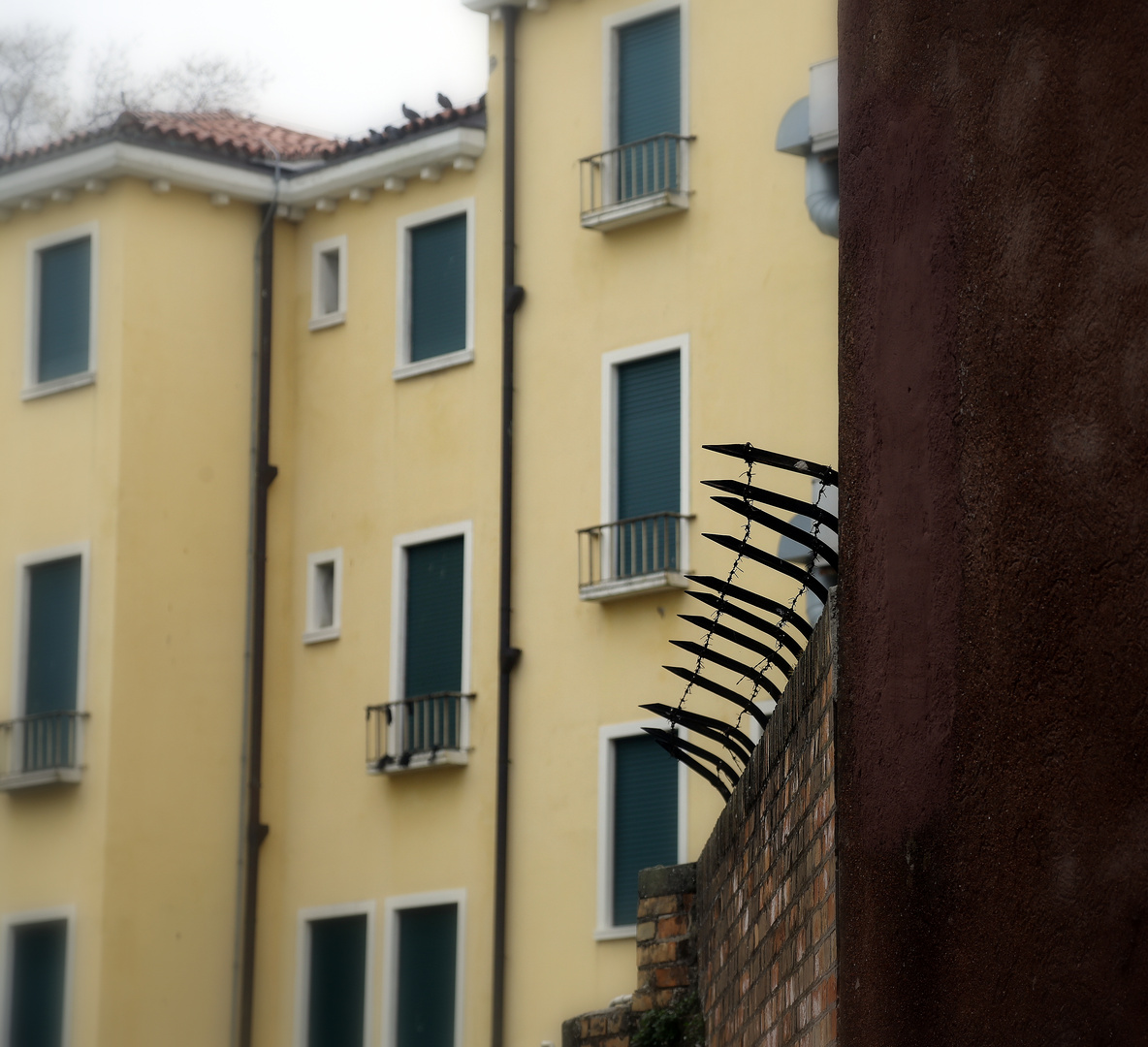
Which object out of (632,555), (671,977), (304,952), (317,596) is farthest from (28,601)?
(671,977)

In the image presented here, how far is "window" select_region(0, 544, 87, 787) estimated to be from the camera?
24.8 meters

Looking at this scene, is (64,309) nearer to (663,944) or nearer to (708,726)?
(663,944)

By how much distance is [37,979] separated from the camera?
973 inches

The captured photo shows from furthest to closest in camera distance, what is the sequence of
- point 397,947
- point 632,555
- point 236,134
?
point 236,134, point 397,947, point 632,555

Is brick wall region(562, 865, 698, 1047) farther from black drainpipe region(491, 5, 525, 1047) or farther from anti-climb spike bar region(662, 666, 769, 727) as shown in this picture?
black drainpipe region(491, 5, 525, 1047)

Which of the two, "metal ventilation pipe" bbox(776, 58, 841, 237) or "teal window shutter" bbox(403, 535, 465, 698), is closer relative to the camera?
"metal ventilation pipe" bbox(776, 58, 841, 237)

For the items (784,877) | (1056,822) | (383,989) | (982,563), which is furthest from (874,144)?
(383,989)

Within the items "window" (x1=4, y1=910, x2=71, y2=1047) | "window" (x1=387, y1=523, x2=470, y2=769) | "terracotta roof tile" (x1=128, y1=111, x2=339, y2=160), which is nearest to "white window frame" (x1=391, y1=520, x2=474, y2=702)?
"window" (x1=387, y1=523, x2=470, y2=769)

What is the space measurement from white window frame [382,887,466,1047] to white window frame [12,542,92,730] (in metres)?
4.04

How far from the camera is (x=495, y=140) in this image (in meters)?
24.3

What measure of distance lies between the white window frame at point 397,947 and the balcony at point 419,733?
1.26 m

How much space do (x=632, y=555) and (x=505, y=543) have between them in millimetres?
1743

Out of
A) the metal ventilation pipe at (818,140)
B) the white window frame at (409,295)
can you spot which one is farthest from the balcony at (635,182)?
the metal ventilation pipe at (818,140)

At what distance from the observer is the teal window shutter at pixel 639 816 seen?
21391mm
